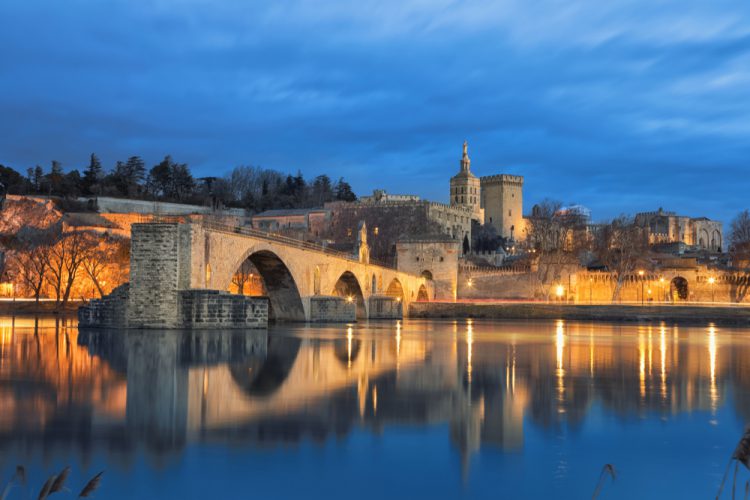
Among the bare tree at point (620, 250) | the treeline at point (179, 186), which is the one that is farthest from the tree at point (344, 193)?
the bare tree at point (620, 250)

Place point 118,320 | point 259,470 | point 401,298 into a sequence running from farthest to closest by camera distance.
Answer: point 401,298, point 118,320, point 259,470

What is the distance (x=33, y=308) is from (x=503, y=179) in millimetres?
91081

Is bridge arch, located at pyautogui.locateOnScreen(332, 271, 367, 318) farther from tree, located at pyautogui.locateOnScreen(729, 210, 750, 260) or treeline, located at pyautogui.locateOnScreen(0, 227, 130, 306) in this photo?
tree, located at pyautogui.locateOnScreen(729, 210, 750, 260)

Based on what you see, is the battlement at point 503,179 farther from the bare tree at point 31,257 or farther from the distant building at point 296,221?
the bare tree at point 31,257

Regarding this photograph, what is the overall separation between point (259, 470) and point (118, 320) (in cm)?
2372

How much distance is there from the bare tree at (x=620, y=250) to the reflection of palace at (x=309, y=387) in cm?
4836

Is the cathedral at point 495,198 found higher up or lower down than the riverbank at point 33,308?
higher up

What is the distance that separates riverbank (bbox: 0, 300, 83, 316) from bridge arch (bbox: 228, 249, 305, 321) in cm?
1585

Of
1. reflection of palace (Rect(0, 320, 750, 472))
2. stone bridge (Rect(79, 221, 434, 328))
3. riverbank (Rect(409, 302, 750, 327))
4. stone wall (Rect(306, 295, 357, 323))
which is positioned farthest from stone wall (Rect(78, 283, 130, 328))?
riverbank (Rect(409, 302, 750, 327))

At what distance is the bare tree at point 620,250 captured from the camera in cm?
7475

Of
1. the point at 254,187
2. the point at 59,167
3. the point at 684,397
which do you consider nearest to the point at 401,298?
the point at 684,397

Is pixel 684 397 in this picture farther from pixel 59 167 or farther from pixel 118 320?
pixel 59 167

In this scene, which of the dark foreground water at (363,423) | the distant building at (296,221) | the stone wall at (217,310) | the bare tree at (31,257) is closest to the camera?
the dark foreground water at (363,423)

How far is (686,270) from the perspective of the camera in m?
77.6
